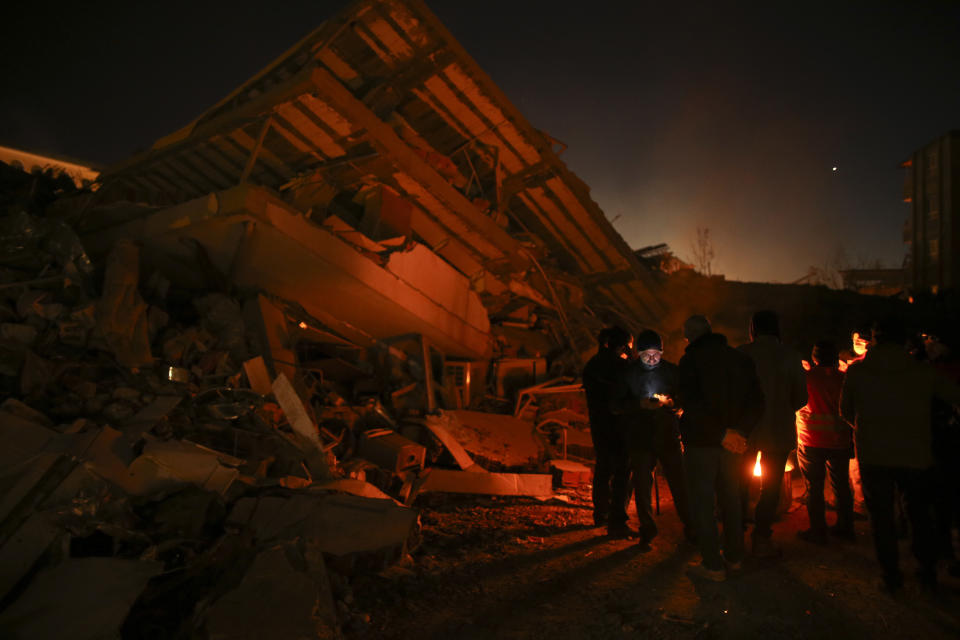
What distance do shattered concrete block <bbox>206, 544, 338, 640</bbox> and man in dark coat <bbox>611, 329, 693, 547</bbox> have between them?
2291mm

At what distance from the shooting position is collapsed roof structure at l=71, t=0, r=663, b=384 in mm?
6031

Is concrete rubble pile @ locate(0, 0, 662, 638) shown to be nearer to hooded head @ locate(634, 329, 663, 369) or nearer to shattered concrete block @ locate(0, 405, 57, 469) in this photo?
shattered concrete block @ locate(0, 405, 57, 469)

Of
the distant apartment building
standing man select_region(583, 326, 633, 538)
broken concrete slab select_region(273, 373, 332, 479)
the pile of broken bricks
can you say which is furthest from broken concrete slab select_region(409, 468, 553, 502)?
the distant apartment building

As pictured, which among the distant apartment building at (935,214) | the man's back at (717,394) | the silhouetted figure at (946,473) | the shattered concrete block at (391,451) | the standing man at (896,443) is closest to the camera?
the standing man at (896,443)

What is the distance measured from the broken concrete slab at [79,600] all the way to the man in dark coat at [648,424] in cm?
304

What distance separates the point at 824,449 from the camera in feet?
12.6

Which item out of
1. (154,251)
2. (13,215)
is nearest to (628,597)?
(154,251)

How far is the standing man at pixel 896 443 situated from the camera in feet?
9.55

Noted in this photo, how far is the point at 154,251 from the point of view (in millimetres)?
6805

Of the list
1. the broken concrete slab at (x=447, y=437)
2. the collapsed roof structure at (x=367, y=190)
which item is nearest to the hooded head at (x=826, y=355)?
the broken concrete slab at (x=447, y=437)

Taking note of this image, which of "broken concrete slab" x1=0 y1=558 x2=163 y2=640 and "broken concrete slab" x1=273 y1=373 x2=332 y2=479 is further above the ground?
"broken concrete slab" x1=273 y1=373 x2=332 y2=479

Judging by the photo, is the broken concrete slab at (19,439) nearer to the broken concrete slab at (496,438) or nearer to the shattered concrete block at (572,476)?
the broken concrete slab at (496,438)

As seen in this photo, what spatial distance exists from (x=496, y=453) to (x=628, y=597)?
353cm

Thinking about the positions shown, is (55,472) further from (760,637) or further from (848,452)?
(848,452)
